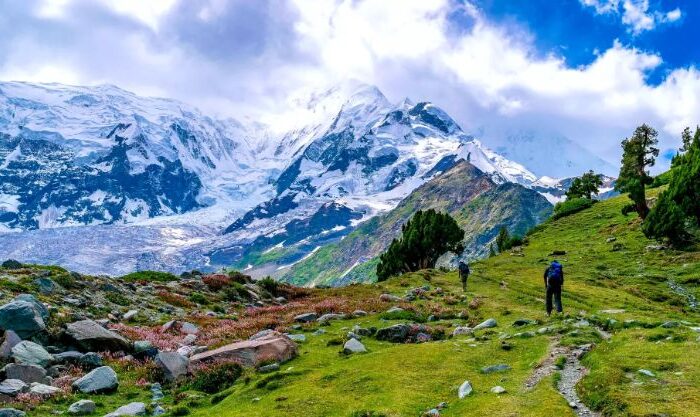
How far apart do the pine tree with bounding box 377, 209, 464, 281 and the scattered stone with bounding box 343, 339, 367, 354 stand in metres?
64.7

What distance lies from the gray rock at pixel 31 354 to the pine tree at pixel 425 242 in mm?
69854

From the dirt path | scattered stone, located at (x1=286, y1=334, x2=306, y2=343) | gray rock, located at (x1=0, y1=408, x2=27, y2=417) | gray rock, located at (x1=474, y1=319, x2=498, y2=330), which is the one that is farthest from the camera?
gray rock, located at (x1=474, y1=319, x2=498, y2=330)

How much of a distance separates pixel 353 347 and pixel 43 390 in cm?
1116

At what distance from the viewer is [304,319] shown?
3403 centimetres

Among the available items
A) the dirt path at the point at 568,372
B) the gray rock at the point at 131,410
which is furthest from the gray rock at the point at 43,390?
the dirt path at the point at 568,372

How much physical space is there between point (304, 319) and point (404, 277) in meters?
29.9

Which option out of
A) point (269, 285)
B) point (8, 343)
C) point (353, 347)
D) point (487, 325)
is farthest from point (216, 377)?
point (269, 285)

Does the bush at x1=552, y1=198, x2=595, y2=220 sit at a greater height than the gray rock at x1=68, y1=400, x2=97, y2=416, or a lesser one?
greater

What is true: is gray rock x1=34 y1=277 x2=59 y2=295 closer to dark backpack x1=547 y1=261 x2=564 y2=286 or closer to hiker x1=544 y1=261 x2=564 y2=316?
hiker x1=544 y1=261 x2=564 y2=316

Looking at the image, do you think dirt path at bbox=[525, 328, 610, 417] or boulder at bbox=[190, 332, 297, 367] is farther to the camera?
boulder at bbox=[190, 332, 297, 367]

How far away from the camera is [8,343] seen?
823 inches

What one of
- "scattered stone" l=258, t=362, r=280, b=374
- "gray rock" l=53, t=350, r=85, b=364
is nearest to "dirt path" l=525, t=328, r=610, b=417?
"scattered stone" l=258, t=362, r=280, b=374

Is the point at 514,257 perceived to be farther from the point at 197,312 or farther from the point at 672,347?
the point at 672,347

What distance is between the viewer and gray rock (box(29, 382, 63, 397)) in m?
18.0
